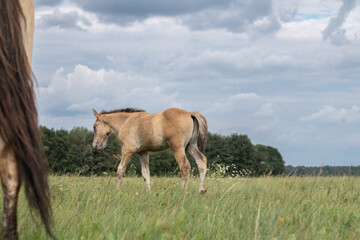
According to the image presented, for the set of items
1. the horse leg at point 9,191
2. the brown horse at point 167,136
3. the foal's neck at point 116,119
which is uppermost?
the foal's neck at point 116,119

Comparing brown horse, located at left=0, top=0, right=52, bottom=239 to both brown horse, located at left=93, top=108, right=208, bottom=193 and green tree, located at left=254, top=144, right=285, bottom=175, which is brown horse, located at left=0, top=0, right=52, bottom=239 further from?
green tree, located at left=254, top=144, right=285, bottom=175

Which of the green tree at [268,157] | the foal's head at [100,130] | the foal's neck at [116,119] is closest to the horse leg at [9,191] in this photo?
the foal's neck at [116,119]

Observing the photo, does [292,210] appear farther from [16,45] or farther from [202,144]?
[202,144]

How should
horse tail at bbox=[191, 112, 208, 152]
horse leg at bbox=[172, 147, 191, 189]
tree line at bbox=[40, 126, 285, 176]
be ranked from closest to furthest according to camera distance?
horse leg at bbox=[172, 147, 191, 189] → horse tail at bbox=[191, 112, 208, 152] → tree line at bbox=[40, 126, 285, 176]

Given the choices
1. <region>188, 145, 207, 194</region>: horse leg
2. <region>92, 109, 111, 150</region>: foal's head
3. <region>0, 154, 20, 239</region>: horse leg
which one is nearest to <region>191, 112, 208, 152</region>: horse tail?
<region>188, 145, 207, 194</region>: horse leg

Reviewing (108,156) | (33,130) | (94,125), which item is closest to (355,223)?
(33,130)

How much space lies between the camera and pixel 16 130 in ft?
10.9

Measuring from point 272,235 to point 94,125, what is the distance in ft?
34.0

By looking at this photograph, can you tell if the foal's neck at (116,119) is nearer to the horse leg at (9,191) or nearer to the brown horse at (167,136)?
the brown horse at (167,136)

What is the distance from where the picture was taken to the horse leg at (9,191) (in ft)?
10.9

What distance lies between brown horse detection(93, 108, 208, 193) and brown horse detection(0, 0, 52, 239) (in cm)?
736

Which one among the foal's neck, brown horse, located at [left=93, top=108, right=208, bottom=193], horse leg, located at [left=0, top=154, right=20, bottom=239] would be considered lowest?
horse leg, located at [left=0, top=154, right=20, bottom=239]

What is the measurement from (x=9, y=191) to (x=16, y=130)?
501mm

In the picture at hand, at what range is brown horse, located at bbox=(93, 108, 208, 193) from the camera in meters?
11.2
